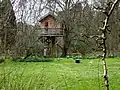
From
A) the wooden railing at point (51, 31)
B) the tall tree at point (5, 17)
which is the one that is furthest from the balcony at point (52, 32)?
the tall tree at point (5, 17)

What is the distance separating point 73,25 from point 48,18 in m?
4.83

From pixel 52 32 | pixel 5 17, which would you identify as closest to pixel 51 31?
pixel 52 32

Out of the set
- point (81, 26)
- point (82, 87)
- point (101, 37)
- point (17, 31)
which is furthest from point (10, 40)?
point (81, 26)

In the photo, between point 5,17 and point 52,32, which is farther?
point 52,32

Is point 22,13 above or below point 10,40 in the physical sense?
above

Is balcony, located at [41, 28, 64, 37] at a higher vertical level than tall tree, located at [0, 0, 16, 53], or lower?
higher

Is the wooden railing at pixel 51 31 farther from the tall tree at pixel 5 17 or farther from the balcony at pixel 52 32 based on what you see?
the tall tree at pixel 5 17

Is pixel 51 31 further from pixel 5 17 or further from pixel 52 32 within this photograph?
pixel 5 17

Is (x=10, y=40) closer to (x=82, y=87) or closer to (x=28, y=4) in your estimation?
(x=28, y=4)

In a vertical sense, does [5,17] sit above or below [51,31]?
below

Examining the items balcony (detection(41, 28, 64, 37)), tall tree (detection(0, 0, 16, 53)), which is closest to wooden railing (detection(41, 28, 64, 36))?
balcony (detection(41, 28, 64, 37))

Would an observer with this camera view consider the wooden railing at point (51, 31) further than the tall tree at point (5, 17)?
Yes

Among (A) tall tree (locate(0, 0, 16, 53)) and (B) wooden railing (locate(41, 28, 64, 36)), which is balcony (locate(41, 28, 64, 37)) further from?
(A) tall tree (locate(0, 0, 16, 53))

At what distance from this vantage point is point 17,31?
4.36 meters
